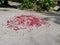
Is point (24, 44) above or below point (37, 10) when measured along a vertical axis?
above

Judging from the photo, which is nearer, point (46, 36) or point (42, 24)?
point (46, 36)

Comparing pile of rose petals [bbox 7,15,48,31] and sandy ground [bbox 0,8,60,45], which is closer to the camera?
sandy ground [bbox 0,8,60,45]

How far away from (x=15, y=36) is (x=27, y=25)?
5.24 ft

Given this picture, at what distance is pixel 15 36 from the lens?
29.1 feet

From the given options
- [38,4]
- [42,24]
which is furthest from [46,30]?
[38,4]

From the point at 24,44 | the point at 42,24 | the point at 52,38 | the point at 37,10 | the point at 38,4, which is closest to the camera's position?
the point at 24,44

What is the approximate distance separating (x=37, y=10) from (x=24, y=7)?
118cm

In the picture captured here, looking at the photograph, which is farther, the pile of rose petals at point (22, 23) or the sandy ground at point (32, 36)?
the pile of rose petals at point (22, 23)

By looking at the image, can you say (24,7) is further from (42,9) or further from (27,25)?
(27,25)

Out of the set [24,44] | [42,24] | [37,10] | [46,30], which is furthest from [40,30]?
[37,10]

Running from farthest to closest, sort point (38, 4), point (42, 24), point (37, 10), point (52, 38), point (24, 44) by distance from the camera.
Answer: point (38, 4), point (37, 10), point (42, 24), point (52, 38), point (24, 44)

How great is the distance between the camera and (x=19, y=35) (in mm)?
9023

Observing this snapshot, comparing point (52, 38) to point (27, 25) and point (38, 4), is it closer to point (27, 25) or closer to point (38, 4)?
point (27, 25)

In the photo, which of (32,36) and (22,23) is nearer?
(32,36)
